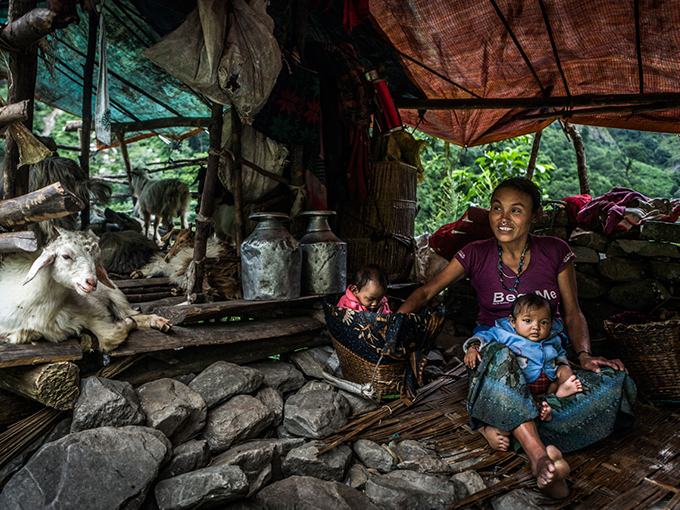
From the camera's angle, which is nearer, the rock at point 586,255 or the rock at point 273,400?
the rock at point 273,400

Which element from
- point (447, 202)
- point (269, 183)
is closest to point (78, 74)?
point (269, 183)

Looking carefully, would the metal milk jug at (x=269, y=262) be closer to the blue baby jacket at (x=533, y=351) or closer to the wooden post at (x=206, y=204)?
the wooden post at (x=206, y=204)

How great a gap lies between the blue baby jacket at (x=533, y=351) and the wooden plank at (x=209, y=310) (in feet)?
4.91

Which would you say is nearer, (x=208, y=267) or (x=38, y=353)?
(x=38, y=353)

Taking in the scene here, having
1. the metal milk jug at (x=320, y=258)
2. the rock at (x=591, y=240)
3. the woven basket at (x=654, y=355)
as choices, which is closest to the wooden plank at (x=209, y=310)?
the metal milk jug at (x=320, y=258)

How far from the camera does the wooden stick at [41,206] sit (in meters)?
2.04

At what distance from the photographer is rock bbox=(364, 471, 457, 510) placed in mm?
2147

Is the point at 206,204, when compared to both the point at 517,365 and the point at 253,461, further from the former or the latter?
the point at 517,365

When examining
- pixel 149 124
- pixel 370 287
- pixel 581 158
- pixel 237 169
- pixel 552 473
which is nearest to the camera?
pixel 552 473

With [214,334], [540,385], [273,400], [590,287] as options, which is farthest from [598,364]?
[590,287]

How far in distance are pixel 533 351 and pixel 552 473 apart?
0.67 meters

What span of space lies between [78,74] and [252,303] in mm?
3897

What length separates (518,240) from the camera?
9.68 ft

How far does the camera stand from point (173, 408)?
2.41 meters
